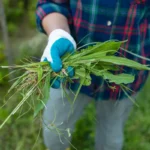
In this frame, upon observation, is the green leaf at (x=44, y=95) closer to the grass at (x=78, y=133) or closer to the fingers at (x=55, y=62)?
the fingers at (x=55, y=62)

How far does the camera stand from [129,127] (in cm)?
235

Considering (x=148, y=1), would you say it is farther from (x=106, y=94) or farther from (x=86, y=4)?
(x=106, y=94)

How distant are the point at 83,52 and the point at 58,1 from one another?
33 centimetres

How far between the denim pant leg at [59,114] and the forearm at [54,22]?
25 centimetres

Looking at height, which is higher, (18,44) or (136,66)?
(18,44)

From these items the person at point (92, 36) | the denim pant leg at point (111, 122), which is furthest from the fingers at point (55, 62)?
the denim pant leg at point (111, 122)

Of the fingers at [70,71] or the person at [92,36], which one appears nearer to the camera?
the fingers at [70,71]

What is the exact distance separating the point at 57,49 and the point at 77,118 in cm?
54

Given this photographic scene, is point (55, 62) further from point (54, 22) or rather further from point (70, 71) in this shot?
point (54, 22)

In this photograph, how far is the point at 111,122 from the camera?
5.95 ft

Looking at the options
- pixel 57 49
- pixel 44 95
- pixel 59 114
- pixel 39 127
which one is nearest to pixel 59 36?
pixel 57 49

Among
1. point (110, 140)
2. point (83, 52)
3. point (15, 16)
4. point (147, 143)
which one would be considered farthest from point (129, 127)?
point (15, 16)

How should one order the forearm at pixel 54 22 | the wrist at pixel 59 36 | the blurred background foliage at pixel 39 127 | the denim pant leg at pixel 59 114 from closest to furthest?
the wrist at pixel 59 36
the forearm at pixel 54 22
the denim pant leg at pixel 59 114
the blurred background foliage at pixel 39 127

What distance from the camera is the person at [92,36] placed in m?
1.45
